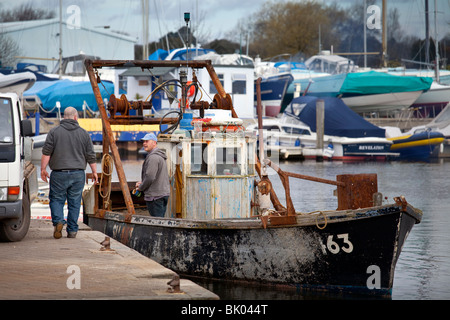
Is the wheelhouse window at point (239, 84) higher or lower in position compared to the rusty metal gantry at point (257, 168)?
higher

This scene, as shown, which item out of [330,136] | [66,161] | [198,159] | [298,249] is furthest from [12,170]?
[330,136]

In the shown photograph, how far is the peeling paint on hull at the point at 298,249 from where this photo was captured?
1022 centimetres

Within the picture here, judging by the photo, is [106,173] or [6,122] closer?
[6,122]

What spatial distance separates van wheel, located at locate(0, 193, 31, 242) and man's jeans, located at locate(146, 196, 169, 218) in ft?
7.39

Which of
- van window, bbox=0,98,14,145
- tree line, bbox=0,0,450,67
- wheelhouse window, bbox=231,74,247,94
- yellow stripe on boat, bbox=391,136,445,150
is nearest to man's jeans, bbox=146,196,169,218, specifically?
van window, bbox=0,98,14,145

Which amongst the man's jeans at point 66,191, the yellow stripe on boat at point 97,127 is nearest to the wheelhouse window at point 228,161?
the man's jeans at point 66,191

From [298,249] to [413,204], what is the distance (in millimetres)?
13015

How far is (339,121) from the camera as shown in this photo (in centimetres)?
4534

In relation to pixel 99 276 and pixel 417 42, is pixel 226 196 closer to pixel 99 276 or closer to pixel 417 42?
pixel 99 276

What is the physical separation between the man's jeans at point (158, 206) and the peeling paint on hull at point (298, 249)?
15.4 inches

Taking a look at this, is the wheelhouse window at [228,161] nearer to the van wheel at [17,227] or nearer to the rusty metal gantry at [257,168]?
the rusty metal gantry at [257,168]

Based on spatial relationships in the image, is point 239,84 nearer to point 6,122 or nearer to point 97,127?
point 97,127
